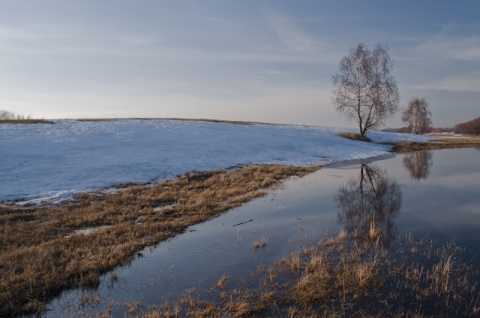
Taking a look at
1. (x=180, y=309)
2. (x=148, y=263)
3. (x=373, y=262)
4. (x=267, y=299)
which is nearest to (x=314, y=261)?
(x=373, y=262)

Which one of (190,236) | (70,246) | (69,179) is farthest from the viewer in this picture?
(69,179)

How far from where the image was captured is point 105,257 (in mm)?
8516

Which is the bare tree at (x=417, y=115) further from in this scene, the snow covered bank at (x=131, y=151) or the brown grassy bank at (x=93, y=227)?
the brown grassy bank at (x=93, y=227)

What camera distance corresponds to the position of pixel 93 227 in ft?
38.3

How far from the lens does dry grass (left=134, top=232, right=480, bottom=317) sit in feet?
18.9

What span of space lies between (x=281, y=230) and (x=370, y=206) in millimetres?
4524

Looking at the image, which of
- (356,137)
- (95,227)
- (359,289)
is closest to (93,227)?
(95,227)

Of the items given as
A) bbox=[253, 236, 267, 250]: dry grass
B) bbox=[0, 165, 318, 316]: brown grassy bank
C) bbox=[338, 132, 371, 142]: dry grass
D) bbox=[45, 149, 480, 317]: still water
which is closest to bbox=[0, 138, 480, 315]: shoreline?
bbox=[0, 165, 318, 316]: brown grassy bank

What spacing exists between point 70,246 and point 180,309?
5066 mm

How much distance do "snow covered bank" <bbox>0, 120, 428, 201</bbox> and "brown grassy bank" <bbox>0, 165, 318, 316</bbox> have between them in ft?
11.2

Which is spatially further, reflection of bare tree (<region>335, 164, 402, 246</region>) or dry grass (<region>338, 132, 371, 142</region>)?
dry grass (<region>338, 132, 371, 142</region>)

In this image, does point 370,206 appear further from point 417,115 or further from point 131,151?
point 417,115

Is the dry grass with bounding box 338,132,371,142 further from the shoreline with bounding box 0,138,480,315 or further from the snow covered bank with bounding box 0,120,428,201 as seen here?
the shoreline with bounding box 0,138,480,315

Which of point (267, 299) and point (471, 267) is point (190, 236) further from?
point (471, 267)
